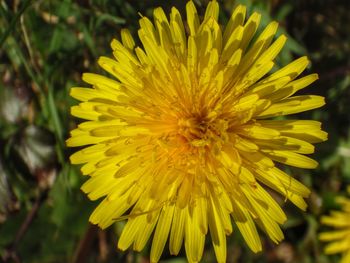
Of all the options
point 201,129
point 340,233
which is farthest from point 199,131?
point 340,233

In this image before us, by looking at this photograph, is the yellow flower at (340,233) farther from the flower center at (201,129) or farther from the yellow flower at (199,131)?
the flower center at (201,129)

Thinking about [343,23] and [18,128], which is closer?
[18,128]

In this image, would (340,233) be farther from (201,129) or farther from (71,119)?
(71,119)

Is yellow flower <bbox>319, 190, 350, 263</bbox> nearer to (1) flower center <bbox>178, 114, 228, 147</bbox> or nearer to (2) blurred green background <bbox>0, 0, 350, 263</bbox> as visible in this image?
(2) blurred green background <bbox>0, 0, 350, 263</bbox>

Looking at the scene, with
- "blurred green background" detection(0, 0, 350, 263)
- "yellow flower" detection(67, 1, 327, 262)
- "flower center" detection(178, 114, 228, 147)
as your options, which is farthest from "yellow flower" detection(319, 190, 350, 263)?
"flower center" detection(178, 114, 228, 147)

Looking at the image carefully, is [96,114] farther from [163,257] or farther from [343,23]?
[343,23]

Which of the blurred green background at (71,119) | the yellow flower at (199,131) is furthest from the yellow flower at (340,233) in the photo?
the yellow flower at (199,131)

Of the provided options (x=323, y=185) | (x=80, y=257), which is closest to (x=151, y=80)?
(x=80, y=257)
